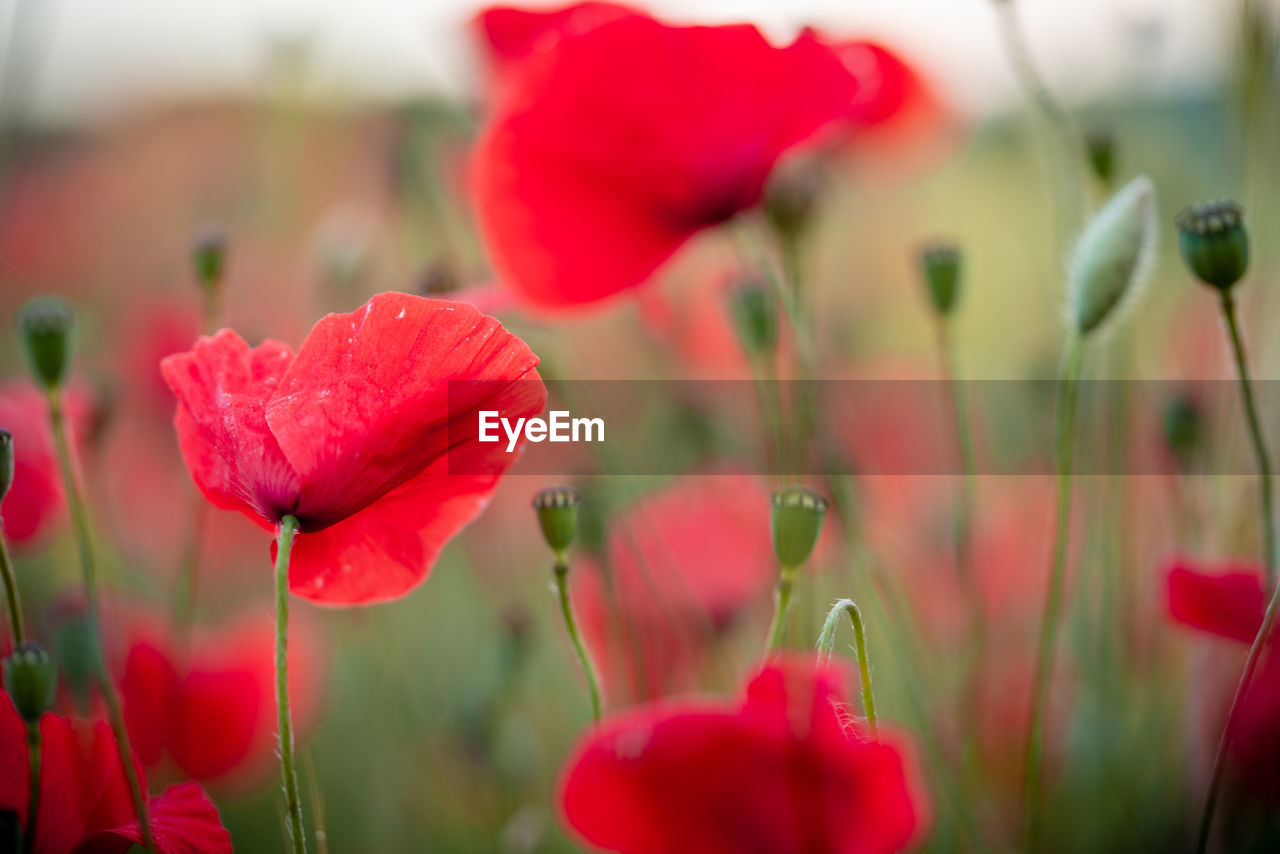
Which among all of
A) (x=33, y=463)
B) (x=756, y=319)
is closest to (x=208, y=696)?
(x=33, y=463)

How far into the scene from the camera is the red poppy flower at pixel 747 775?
0.87 ft

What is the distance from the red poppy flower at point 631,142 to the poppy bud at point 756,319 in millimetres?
46

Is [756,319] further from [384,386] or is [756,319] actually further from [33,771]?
[33,771]

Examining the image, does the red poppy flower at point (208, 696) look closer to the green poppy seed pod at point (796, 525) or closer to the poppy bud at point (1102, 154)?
the green poppy seed pod at point (796, 525)

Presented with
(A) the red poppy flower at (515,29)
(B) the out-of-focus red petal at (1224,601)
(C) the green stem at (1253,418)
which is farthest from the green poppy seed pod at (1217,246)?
(A) the red poppy flower at (515,29)

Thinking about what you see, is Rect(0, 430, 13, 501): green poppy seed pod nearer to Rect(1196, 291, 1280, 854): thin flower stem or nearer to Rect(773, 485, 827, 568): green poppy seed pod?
Rect(773, 485, 827, 568): green poppy seed pod

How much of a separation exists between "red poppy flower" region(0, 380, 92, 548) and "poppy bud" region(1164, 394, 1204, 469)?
1.95 feet

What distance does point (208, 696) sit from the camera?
592mm

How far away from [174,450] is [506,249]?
2.23 ft

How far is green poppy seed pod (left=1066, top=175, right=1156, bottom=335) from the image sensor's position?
0.43 m

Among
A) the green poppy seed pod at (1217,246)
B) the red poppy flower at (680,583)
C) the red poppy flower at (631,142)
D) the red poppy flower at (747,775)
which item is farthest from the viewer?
the red poppy flower at (680,583)

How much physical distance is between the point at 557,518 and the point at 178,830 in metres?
0.16

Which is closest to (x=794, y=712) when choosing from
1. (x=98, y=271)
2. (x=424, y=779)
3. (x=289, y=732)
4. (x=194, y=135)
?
(x=289, y=732)

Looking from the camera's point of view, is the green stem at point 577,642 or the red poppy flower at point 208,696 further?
the red poppy flower at point 208,696
